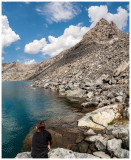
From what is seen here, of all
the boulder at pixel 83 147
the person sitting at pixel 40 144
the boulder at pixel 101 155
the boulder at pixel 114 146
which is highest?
the person sitting at pixel 40 144

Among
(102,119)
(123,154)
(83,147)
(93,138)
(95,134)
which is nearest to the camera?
(123,154)

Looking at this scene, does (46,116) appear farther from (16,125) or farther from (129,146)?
(129,146)

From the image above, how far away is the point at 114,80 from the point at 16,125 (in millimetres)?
22704

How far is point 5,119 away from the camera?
19.0m

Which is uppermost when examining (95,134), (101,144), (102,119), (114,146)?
(102,119)

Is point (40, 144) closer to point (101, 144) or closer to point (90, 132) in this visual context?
point (101, 144)

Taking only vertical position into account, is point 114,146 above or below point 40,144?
below

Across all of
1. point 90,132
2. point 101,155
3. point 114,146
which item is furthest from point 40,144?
point 90,132

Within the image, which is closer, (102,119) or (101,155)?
(101,155)

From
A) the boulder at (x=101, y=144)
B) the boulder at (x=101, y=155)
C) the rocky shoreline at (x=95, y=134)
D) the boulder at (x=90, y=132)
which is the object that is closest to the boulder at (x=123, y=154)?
the rocky shoreline at (x=95, y=134)

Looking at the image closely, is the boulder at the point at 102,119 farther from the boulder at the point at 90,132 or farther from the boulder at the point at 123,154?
the boulder at the point at 123,154

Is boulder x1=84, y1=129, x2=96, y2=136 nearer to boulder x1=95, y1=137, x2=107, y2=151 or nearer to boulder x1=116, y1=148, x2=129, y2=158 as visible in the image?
boulder x1=95, y1=137, x2=107, y2=151

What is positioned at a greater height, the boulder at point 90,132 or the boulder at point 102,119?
the boulder at point 102,119

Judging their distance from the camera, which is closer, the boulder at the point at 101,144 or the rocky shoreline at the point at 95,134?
the rocky shoreline at the point at 95,134
